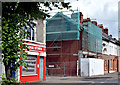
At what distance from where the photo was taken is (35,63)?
21.4 m

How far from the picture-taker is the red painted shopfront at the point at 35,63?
20.1 metres

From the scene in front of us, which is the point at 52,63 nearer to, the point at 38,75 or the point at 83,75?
the point at 83,75

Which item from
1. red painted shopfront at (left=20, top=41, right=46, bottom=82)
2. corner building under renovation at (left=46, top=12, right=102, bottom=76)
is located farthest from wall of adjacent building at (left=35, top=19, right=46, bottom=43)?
corner building under renovation at (left=46, top=12, right=102, bottom=76)

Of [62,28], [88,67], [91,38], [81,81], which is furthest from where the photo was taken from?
[91,38]

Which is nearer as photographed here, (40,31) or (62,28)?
(40,31)

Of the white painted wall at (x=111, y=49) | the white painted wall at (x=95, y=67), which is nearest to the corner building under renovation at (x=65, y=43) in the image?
the white painted wall at (x=95, y=67)

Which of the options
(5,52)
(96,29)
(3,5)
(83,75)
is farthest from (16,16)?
(96,29)

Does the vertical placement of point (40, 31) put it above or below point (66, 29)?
below

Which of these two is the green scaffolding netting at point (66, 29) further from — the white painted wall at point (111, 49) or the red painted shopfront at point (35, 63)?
the white painted wall at point (111, 49)

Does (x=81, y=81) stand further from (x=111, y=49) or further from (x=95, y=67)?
(x=111, y=49)

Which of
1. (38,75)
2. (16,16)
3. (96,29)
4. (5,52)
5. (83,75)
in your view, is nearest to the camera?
(5,52)

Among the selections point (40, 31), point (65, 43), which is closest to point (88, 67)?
point (65, 43)

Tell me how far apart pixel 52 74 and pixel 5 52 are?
92.2 ft

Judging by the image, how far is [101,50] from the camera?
1700 inches
